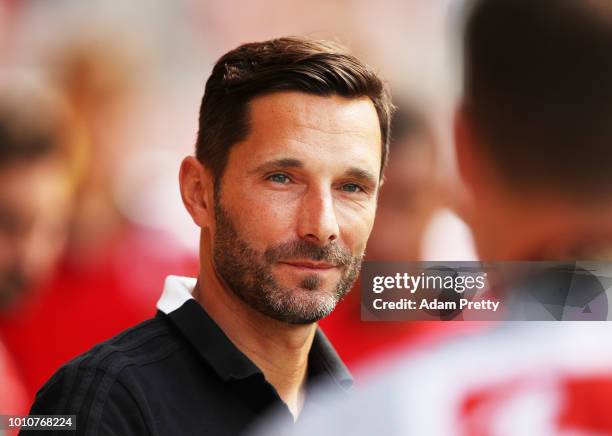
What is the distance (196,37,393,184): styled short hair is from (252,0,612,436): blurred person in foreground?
0.37 metres

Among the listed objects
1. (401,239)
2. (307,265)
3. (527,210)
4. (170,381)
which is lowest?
(170,381)

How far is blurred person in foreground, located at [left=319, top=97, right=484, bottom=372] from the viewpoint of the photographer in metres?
2.12

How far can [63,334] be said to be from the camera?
2090 millimetres

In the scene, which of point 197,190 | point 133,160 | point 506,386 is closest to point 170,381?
point 197,190

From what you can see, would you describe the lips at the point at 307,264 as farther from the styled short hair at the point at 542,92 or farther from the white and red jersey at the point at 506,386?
the styled short hair at the point at 542,92

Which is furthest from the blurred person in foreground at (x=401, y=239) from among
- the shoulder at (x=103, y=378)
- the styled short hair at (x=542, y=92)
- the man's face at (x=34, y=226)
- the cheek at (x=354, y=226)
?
the man's face at (x=34, y=226)

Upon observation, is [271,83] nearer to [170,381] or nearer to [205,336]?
[205,336]

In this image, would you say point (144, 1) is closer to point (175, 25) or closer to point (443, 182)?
point (175, 25)

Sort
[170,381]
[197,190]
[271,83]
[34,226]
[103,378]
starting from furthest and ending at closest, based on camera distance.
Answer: [34,226] → [197,190] → [271,83] → [170,381] → [103,378]

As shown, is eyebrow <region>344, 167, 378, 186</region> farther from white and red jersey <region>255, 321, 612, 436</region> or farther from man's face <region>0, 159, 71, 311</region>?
man's face <region>0, 159, 71, 311</region>

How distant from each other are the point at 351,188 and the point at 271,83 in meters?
0.30

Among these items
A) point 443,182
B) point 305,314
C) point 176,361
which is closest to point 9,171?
point 176,361

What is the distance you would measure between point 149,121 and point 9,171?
0.38 m

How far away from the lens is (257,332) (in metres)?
1.80
